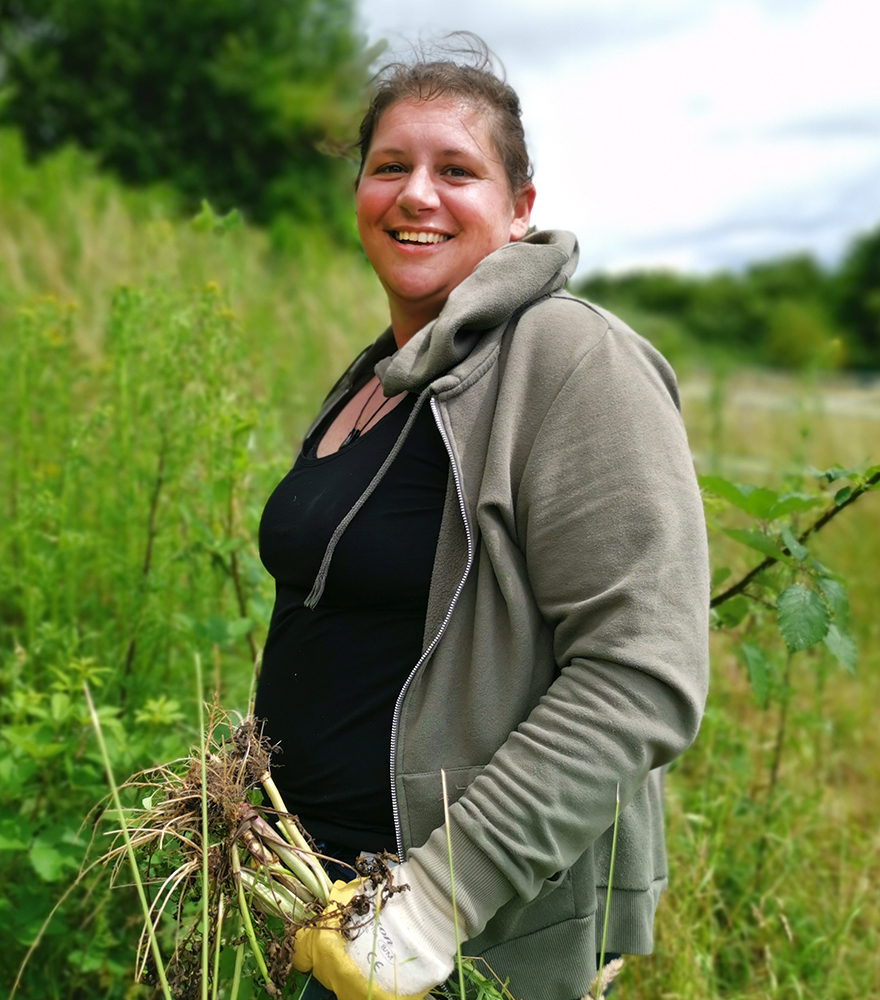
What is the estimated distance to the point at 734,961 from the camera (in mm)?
2295

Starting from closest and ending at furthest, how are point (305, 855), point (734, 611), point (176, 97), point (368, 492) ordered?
point (305, 855), point (368, 492), point (734, 611), point (176, 97)

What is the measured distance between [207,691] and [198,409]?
30.8 inches

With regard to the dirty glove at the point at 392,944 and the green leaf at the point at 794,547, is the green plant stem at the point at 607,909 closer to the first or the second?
the dirty glove at the point at 392,944

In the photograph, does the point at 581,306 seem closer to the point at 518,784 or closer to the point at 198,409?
the point at 518,784

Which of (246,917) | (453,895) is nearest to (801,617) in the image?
(453,895)

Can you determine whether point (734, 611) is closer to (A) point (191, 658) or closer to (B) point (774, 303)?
(A) point (191, 658)

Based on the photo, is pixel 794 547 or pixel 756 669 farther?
pixel 756 669

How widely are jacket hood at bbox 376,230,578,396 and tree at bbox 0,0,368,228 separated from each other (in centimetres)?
1344

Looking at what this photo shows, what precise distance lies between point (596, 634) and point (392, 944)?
1.50ft

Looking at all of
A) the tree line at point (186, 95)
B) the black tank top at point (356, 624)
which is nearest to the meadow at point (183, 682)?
the black tank top at point (356, 624)

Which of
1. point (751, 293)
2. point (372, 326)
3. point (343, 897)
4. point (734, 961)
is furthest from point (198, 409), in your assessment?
point (751, 293)

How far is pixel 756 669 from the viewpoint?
2020mm

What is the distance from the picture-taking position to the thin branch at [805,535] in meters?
1.73

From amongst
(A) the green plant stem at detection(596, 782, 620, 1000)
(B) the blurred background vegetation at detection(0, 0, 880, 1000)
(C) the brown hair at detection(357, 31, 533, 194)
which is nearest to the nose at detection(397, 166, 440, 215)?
(C) the brown hair at detection(357, 31, 533, 194)
